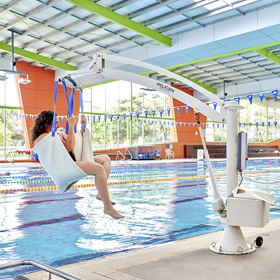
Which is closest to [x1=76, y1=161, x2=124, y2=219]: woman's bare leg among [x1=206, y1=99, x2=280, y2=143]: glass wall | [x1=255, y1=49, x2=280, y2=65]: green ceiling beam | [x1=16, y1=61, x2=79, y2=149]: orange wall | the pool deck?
the pool deck

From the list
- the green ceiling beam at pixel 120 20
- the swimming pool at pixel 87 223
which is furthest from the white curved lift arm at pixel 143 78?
the green ceiling beam at pixel 120 20

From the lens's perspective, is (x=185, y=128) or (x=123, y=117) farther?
(x=185, y=128)

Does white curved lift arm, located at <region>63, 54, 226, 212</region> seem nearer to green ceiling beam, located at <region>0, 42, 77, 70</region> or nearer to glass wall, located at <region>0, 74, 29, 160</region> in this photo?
green ceiling beam, located at <region>0, 42, 77, 70</region>

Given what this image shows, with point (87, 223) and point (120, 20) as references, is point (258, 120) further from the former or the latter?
point (87, 223)

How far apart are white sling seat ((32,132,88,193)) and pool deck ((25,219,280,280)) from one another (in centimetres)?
77

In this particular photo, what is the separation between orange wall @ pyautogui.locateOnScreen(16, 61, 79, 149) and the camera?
19281 mm

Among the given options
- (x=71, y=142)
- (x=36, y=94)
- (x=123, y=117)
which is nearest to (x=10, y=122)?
(x=36, y=94)

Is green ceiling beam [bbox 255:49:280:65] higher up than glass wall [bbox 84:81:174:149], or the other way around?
green ceiling beam [bbox 255:49:280:65]

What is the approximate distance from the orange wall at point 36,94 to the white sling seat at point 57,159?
1651cm

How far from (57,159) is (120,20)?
9366 millimetres

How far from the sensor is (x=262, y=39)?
11703 millimetres

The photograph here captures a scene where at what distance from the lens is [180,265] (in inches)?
98.0

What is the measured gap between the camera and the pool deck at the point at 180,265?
2.27 meters

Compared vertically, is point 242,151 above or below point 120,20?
below
